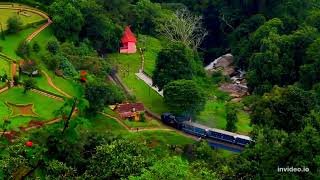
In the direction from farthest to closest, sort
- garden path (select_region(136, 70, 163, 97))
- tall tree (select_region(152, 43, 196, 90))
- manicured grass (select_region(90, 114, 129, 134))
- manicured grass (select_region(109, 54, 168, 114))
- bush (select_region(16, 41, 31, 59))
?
garden path (select_region(136, 70, 163, 97)), manicured grass (select_region(109, 54, 168, 114)), tall tree (select_region(152, 43, 196, 90)), bush (select_region(16, 41, 31, 59)), manicured grass (select_region(90, 114, 129, 134))

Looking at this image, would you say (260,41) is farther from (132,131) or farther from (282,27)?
(132,131)

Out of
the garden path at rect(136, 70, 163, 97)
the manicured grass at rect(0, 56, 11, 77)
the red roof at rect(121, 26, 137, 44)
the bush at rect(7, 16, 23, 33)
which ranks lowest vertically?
the garden path at rect(136, 70, 163, 97)

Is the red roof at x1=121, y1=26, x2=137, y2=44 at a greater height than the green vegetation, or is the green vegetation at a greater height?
the red roof at x1=121, y1=26, x2=137, y2=44

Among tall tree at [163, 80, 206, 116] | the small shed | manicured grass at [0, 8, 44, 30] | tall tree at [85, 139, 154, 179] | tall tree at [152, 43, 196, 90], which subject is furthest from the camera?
manicured grass at [0, 8, 44, 30]

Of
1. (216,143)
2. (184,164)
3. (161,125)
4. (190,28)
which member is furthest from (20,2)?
(184,164)

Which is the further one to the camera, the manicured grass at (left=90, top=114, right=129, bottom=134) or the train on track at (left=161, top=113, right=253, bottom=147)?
the train on track at (left=161, top=113, right=253, bottom=147)

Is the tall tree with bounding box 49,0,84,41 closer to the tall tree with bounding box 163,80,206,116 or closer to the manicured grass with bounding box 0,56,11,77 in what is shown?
the manicured grass with bounding box 0,56,11,77

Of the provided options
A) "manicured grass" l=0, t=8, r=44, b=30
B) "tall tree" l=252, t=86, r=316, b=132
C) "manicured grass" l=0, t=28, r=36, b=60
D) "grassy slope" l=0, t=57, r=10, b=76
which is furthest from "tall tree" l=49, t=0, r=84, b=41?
"tall tree" l=252, t=86, r=316, b=132
